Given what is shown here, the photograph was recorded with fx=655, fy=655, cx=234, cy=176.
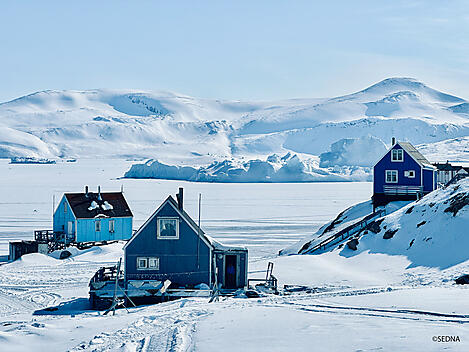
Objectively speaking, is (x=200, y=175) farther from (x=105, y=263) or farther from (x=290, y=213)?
(x=105, y=263)

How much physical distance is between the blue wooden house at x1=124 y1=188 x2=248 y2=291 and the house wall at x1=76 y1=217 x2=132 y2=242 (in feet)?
64.6

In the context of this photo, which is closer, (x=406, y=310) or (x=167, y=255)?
(x=406, y=310)

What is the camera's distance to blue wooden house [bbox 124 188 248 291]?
102ft

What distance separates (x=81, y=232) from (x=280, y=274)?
70.4 ft

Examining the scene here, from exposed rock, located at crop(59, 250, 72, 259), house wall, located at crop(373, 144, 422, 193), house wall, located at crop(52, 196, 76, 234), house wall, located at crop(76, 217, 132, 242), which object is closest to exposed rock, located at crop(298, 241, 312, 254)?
house wall, located at crop(373, 144, 422, 193)

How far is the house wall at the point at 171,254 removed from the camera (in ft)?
102

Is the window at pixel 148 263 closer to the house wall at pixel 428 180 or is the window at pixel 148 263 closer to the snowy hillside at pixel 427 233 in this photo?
the snowy hillside at pixel 427 233

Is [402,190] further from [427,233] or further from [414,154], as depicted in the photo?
[427,233]

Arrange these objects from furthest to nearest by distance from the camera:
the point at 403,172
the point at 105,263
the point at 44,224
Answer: the point at 44,224 → the point at 403,172 → the point at 105,263

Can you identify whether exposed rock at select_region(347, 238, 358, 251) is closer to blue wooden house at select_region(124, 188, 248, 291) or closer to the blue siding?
blue wooden house at select_region(124, 188, 248, 291)

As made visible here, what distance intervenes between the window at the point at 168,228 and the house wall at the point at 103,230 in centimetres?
2033

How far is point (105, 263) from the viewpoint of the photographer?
43.2 meters

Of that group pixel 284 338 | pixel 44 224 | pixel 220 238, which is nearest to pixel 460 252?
pixel 284 338

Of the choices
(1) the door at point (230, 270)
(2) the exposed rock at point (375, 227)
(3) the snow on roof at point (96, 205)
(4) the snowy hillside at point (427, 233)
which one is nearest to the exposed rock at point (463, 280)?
(4) the snowy hillside at point (427, 233)
